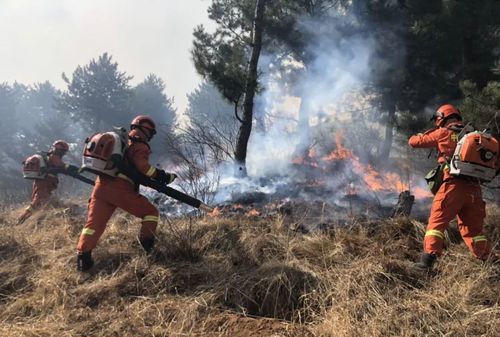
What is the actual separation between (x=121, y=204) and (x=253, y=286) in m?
1.98

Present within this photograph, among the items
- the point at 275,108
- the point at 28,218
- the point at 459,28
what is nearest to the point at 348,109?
the point at 275,108

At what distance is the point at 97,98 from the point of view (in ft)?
108

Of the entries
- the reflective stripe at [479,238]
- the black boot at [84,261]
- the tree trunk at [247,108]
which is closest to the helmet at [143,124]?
the black boot at [84,261]

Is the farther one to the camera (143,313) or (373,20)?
(373,20)

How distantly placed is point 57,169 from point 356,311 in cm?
740

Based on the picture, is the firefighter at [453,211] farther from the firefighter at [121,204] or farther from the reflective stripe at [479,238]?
the firefighter at [121,204]

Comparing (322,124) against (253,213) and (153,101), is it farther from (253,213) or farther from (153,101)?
(153,101)

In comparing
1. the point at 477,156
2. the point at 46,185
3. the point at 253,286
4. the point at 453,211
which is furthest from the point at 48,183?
the point at 477,156

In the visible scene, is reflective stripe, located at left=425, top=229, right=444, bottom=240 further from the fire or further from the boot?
the fire

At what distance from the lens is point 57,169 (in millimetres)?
8688

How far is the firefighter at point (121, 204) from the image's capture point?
475 centimetres

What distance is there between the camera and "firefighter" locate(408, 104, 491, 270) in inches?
162

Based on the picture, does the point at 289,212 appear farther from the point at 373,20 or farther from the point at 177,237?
the point at 373,20

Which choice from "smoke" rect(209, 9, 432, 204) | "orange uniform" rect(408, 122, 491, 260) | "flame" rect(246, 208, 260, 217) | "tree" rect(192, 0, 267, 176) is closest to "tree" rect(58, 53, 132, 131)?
"smoke" rect(209, 9, 432, 204)
